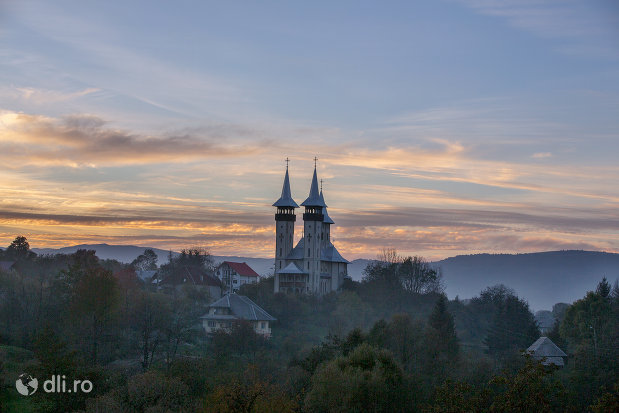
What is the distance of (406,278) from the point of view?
97875 mm

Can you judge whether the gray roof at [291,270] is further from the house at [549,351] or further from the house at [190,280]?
the house at [549,351]

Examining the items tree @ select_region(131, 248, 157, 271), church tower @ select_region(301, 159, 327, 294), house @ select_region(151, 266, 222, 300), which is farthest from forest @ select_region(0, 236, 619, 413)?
tree @ select_region(131, 248, 157, 271)

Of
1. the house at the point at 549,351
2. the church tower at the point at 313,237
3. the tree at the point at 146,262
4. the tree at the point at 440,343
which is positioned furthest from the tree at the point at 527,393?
the tree at the point at 146,262

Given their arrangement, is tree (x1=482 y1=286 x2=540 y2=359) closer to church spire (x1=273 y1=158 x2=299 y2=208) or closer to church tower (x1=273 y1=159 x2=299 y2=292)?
church tower (x1=273 y1=159 x2=299 y2=292)

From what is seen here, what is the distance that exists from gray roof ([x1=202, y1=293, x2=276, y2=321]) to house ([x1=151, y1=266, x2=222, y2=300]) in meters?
14.3

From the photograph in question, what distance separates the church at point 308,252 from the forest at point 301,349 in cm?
311

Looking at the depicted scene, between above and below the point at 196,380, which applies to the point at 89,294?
above

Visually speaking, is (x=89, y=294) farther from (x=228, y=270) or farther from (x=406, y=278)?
(x=228, y=270)

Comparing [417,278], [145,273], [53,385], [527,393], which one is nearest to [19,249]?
[145,273]

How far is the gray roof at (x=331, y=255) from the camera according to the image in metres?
99.1

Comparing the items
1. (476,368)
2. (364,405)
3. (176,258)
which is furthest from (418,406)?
(176,258)

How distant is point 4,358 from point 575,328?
2022 inches

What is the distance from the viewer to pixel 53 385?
41750mm

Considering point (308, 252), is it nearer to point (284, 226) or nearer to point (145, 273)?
point (284, 226)
